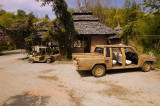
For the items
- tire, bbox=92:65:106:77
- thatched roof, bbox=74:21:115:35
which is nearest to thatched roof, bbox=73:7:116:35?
thatched roof, bbox=74:21:115:35

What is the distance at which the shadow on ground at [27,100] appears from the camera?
2734 millimetres

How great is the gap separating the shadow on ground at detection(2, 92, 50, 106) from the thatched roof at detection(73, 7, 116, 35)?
26.7 feet

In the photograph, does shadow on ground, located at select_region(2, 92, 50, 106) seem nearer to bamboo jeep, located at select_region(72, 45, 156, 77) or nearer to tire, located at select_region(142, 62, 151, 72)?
bamboo jeep, located at select_region(72, 45, 156, 77)

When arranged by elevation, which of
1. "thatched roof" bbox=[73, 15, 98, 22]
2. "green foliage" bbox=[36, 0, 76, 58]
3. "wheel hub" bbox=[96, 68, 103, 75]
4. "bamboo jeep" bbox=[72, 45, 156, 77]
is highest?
"thatched roof" bbox=[73, 15, 98, 22]

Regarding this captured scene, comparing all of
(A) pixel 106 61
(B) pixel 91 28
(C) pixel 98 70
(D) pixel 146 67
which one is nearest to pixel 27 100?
(C) pixel 98 70

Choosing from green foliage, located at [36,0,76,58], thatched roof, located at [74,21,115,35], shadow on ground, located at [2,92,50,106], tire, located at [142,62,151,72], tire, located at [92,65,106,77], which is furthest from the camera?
thatched roof, located at [74,21,115,35]

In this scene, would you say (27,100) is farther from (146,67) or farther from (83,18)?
(83,18)

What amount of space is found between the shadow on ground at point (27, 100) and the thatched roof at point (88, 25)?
8.15 m

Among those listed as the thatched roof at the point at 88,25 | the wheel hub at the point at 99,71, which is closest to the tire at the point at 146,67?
the wheel hub at the point at 99,71

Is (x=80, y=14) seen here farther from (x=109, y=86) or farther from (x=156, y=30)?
(x=109, y=86)

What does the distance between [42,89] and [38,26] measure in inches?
323

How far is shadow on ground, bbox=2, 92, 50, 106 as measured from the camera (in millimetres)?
2734

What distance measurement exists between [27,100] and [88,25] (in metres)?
10.5

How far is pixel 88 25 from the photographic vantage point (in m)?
11.6
